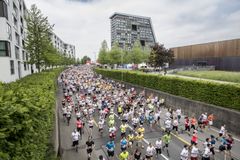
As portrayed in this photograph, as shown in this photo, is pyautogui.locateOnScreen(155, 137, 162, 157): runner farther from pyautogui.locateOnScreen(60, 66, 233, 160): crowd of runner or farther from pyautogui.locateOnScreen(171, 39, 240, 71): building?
pyautogui.locateOnScreen(171, 39, 240, 71): building

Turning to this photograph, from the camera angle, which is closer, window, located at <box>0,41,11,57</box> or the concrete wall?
the concrete wall

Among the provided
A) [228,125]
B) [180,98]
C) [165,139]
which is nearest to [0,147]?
[165,139]

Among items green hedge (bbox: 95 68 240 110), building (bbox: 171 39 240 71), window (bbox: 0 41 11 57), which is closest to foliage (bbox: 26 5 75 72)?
window (bbox: 0 41 11 57)

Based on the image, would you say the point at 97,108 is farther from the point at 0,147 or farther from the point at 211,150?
the point at 0,147

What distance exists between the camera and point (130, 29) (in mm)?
186625

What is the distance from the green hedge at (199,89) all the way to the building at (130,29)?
139 meters

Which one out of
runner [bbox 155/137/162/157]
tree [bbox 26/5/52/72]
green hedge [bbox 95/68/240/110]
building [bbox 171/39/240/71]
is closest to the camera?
runner [bbox 155/137/162/157]

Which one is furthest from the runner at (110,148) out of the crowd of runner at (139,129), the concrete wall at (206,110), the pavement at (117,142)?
the concrete wall at (206,110)

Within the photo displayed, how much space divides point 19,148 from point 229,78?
3834cm

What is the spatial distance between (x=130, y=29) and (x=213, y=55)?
137 metres

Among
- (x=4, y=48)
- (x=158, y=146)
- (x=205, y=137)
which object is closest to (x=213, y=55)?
(x=205, y=137)

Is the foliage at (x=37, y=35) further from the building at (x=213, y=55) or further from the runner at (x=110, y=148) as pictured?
the building at (x=213, y=55)

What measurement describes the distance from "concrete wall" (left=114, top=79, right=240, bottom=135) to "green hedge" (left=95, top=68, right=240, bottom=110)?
2.37 feet

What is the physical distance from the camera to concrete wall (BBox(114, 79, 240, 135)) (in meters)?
18.1
